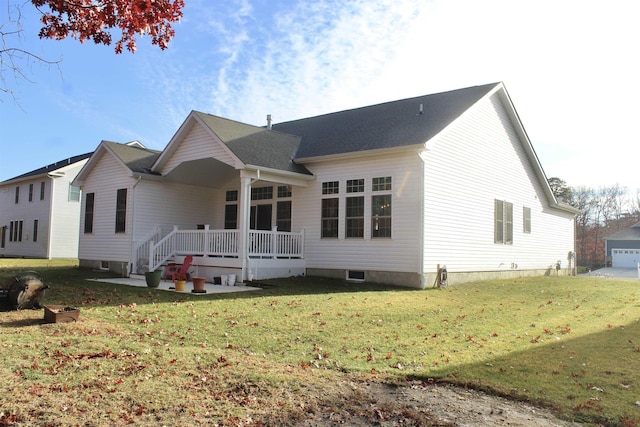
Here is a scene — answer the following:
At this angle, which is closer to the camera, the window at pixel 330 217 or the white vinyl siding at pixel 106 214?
the window at pixel 330 217

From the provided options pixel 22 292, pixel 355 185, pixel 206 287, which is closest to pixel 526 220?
pixel 355 185

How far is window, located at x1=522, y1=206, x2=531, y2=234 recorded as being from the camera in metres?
22.2

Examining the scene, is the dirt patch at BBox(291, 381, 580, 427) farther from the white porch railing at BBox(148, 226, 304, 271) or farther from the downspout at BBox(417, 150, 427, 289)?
the white porch railing at BBox(148, 226, 304, 271)

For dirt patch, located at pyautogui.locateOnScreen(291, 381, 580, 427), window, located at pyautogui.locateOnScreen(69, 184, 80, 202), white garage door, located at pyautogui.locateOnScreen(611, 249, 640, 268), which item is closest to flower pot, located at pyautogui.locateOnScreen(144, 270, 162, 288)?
dirt patch, located at pyautogui.locateOnScreen(291, 381, 580, 427)

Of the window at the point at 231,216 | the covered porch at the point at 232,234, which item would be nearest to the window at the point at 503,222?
the covered porch at the point at 232,234

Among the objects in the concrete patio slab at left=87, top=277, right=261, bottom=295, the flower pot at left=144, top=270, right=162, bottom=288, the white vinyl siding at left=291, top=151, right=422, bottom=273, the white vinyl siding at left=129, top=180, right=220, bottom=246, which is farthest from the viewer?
the white vinyl siding at left=129, top=180, right=220, bottom=246

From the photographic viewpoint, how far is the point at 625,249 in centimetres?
4534

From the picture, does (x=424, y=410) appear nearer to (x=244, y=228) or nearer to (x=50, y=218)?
(x=244, y=228)

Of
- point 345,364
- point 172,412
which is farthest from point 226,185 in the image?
point 172,412

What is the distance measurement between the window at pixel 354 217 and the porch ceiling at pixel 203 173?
4738 millimetres

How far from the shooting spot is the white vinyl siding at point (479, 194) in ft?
52.9

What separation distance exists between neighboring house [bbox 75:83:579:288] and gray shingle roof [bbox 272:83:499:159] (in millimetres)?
84

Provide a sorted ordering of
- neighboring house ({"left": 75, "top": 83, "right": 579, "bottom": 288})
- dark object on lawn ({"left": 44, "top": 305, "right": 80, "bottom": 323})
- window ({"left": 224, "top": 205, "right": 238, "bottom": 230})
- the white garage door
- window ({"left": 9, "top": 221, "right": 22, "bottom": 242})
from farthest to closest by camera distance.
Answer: the white garage door → window ({"left": 9, "top": 221, "right": 22, "bottom": 242}) → window ({"left": 224, "top": 205, "right": 238, "bottom": 230}) → neighboring house ({"left": 75, "top": 83, "right": 579, "bottom": 288}) → dark object on lawn ({"left": 44, "top": 305, "right": 80, "bottom": 323})

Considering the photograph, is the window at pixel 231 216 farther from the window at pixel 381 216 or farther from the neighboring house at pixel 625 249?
the neighboring house at pixel 625 249
